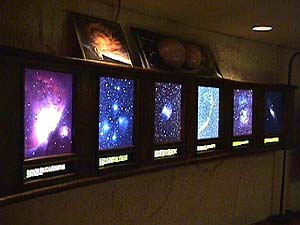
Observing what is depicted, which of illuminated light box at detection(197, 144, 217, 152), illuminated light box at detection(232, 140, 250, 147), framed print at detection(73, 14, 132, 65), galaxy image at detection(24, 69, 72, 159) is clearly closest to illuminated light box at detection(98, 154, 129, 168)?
galaxy image at detection(24, 69, 72, 159)

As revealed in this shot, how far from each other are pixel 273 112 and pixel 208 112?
943 mm

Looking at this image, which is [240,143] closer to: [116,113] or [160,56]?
[160,56]

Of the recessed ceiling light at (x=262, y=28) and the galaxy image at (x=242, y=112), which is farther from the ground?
the recessed ceiling light at (x=262, y=28)

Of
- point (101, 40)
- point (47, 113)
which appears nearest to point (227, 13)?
point (101, 40)

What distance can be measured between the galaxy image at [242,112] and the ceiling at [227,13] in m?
0.46

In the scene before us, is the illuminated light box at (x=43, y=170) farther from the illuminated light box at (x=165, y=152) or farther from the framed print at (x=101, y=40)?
the illuminated light box at (x=165, y=152)

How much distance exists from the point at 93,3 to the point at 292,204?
3032 millimetres

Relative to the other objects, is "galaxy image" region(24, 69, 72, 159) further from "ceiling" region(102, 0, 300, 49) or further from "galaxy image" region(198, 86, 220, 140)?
"galaxy image" region(198, 86, 220, 140)

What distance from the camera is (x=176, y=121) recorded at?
8.52 feet

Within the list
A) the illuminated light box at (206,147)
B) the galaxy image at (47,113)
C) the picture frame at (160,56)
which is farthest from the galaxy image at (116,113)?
the illuminated light box at (206,147)

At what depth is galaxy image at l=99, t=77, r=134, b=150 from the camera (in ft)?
6.88

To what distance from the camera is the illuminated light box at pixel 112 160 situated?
6.88 ft

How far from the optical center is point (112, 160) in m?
2.17

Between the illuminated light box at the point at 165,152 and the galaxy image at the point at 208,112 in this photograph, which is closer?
the illuminated light box at the point at 165,152
